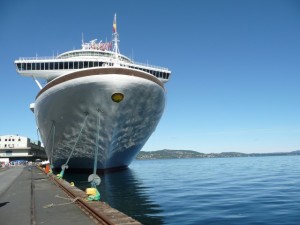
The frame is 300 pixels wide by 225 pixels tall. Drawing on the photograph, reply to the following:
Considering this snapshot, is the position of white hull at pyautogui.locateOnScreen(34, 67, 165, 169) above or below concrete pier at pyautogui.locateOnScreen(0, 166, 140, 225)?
above

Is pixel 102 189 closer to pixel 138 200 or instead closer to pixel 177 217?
pixel 138 200

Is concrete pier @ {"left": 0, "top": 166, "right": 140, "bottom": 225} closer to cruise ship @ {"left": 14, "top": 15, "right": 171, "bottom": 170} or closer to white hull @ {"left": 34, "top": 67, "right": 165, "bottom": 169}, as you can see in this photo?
cruise ship @ {"left": 14, "top": 15, "right": 171, "bottom": 170}

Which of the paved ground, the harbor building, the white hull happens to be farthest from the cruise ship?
the harbor building

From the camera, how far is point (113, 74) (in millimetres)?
20359

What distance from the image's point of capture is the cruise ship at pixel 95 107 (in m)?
20.6

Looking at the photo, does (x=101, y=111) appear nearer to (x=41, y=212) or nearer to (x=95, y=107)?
(x=95, y=107)

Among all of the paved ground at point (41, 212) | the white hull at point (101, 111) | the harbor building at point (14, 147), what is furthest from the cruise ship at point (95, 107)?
the harbor building at point (14, 147)

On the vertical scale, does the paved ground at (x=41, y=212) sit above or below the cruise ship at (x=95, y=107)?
below

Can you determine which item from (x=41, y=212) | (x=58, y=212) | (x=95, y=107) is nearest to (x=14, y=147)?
(x=95, y=107)

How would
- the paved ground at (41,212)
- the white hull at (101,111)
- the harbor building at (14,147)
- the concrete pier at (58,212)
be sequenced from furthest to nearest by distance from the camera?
the harbor building at (14,147), the white hull at (101,111), the paved ground at (41,212), the concrete pier at (58,212)

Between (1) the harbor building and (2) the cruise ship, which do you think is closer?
(2) the cruise ship

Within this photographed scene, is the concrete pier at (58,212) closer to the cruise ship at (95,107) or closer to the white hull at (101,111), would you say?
the cruise ship at (95,107)

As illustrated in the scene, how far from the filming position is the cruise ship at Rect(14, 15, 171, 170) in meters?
20.6

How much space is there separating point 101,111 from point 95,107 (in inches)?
19.1
